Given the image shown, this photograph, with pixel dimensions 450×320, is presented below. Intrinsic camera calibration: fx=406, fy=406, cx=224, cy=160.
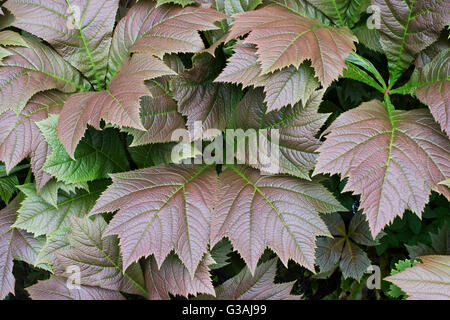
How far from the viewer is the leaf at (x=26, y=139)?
1.10 m

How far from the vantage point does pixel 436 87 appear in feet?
3.70

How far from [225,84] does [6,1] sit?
732mm

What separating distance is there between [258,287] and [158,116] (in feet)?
1.91

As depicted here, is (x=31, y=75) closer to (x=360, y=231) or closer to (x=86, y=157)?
(x=86, y=157)

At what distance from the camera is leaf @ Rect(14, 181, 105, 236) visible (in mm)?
1207

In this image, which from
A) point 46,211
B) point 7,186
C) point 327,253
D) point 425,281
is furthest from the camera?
point 327,253

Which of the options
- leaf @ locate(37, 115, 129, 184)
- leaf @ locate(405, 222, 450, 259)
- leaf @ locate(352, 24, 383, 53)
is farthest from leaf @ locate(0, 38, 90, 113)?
leaf @ locate(405, 222, 450, 259)

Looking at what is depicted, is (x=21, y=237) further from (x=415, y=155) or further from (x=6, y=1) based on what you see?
(x=415, y=155)

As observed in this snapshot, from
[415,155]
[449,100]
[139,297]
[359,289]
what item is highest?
[449,100]

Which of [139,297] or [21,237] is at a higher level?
[21,237]

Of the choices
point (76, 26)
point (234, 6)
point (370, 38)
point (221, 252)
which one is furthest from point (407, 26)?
point (76, 26)

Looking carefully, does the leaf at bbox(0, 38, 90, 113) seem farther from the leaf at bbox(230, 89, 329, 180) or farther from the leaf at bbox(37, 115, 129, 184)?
the leaf at bbox(230, 89, 329, 180)

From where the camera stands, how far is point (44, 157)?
3.74 feet

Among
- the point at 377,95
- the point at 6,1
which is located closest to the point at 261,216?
the point at 377,95
